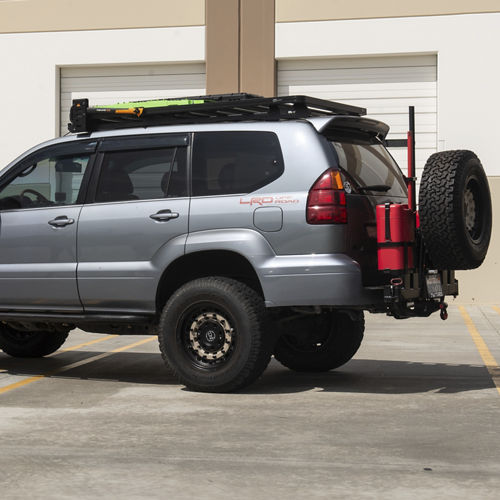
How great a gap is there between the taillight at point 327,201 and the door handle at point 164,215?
1131mm

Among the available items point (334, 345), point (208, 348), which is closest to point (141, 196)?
point (208, 348)

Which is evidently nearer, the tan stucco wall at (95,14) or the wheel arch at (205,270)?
the wheel arch at (205,270)

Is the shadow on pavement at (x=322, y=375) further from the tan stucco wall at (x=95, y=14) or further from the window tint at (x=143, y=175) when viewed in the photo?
the tan stucco wall at (x=95, y=14)

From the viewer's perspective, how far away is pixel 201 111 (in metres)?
8.42

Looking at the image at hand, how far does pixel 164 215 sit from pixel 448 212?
86.2 inches

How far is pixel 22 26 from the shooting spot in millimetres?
22812

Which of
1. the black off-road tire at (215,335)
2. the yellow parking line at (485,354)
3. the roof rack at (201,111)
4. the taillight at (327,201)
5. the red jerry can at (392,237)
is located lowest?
the yellow parking line at (485,354)

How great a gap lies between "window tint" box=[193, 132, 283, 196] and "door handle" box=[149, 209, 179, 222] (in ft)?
0.76

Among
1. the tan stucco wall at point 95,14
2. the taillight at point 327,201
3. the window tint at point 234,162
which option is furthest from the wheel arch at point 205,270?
the tan stucco wall at point 95,14

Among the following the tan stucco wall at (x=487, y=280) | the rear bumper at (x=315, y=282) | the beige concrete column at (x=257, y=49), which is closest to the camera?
the rear bumper at (x=315, y=282)

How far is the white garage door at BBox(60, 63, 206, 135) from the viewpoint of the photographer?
22375 mm

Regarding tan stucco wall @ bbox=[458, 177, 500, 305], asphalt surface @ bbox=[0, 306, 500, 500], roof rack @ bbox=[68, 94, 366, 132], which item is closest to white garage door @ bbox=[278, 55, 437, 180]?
tan stucco wall @ bbox=[458, 177, 500, 305]

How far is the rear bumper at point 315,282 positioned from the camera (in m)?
7.57

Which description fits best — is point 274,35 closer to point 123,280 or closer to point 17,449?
point 123,280
